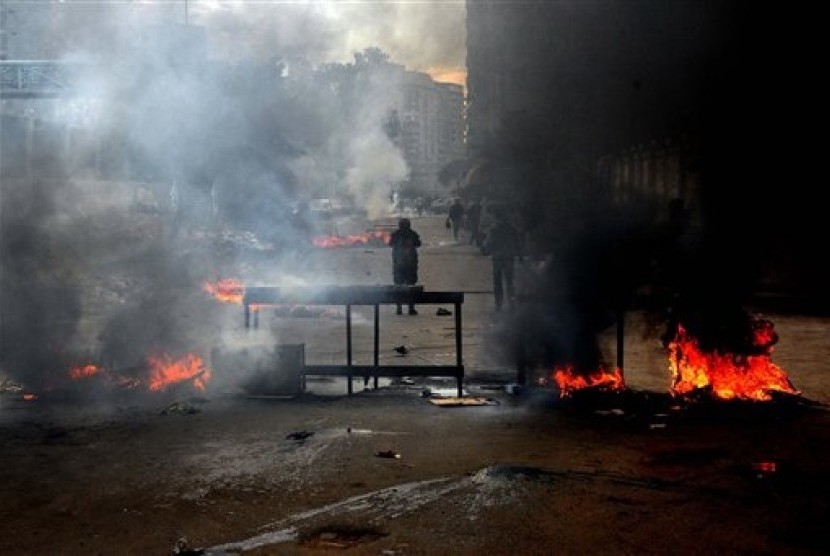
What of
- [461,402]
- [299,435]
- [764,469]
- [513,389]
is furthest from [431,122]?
[764,469]

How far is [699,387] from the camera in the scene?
8.09 m

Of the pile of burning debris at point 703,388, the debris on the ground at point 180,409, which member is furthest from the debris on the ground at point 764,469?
the debris on the ground at point 180,409

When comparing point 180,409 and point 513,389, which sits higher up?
point 513,389

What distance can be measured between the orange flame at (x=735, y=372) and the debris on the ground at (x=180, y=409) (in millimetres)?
5016

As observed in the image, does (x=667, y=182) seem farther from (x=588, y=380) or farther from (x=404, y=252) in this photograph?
(x=588, y=380)

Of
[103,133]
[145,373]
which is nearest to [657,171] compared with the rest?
[145,373]

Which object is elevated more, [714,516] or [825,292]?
[825,292]

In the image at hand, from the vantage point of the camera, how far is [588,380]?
855 centimetres

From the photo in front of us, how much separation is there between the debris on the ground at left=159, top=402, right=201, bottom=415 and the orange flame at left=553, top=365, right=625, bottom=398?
12.7 ft

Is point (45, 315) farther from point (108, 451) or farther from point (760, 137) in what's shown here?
point (760, 137)

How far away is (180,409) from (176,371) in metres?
1.36

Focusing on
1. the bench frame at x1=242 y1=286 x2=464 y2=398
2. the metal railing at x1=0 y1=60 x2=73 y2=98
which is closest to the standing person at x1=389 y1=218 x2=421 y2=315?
the bench frame at x1=242 y1=286 x2=464 y2=398

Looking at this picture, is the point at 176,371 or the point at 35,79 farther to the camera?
the point at 35,79

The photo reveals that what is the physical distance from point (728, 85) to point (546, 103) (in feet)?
39.7
